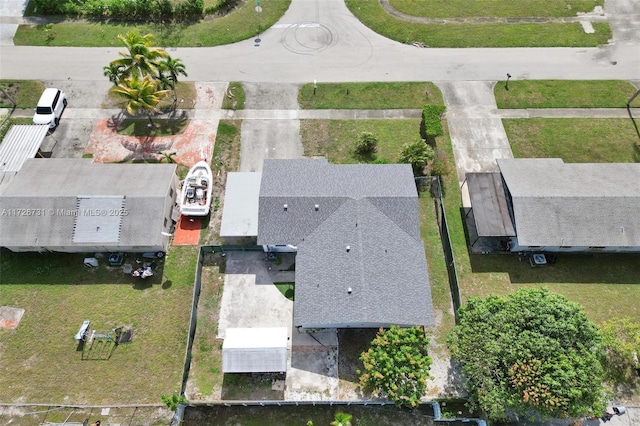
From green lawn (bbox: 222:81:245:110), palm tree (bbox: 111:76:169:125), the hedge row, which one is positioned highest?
the hedge row

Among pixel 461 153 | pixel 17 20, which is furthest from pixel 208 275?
pixel 17 20

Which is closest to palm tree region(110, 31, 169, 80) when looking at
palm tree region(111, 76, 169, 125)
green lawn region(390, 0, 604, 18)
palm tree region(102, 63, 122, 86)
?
palm tree region(102, 63, 122, 86)

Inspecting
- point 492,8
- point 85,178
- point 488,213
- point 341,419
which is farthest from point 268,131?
point 492,8

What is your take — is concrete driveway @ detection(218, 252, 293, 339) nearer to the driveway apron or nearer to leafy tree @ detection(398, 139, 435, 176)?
leafy tree @ detection(398, 139, 435, 176)

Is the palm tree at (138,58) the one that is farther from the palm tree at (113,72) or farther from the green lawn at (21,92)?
the green lawn at (21,92)

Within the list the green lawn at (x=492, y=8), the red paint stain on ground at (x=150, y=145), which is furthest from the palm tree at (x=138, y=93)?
the green lawn at (x=492, y=8)

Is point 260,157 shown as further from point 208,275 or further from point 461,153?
point 461,153
